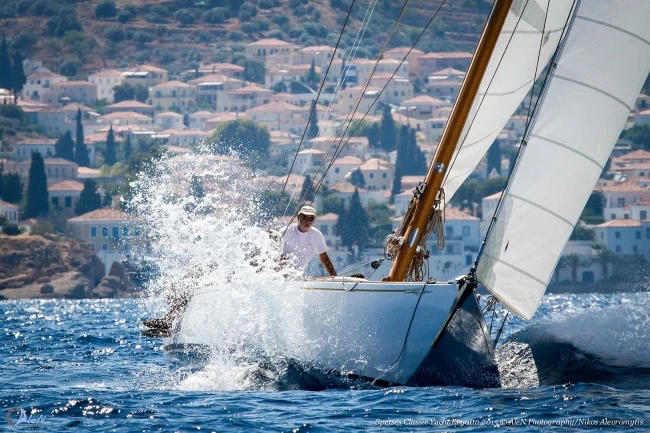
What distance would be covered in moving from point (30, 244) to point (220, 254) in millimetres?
66773

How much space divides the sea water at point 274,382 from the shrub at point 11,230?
67.9m

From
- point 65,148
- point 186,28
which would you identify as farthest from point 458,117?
point 186,28

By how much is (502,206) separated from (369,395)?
183 centimetres

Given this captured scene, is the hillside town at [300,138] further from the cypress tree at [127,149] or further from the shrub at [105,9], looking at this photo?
the shrub at [105,9]

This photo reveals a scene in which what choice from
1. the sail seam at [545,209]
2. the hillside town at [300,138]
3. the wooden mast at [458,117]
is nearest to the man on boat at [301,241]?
the wooden mast at [458,117]

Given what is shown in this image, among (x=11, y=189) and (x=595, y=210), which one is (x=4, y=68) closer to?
(x=11, y=189)

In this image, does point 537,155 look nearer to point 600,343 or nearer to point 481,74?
point 481,74

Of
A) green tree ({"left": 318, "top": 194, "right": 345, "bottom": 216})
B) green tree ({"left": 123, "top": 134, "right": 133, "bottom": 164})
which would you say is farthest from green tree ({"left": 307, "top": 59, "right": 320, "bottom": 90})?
green tree ({"left": 318, "top": 194, "right": 345, "bottom": 216})

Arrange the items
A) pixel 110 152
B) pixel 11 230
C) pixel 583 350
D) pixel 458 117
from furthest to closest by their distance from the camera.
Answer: pixel 110 152 → pixel 11 230 → pixel 583 350 → pixel 458 117

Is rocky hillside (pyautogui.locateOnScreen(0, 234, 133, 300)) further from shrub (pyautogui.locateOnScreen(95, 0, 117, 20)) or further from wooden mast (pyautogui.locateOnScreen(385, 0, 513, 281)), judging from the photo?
shrub (pyautogui.locateOnScreen(95, 0, 117, 20))

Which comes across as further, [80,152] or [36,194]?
[80,152]

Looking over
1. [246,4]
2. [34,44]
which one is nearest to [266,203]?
[34,44]

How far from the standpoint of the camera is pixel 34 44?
15488 centimetres

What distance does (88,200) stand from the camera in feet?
295
